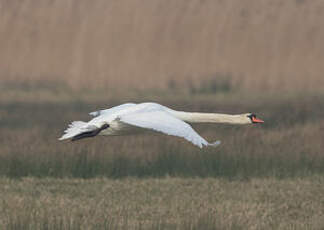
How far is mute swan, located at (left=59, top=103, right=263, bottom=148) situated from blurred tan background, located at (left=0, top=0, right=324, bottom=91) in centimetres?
936

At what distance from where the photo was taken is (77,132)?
7707mm

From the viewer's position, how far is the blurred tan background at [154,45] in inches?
711

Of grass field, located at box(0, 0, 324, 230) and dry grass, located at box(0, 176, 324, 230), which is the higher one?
grass field, located at box(0, 0, 324, 230)

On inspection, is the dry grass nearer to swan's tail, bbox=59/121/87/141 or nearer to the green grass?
the green grass

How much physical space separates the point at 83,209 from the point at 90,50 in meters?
10.7

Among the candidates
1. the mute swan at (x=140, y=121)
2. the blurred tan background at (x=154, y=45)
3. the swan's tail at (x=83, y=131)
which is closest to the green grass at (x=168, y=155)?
the mute swan at (x=140, y=121)

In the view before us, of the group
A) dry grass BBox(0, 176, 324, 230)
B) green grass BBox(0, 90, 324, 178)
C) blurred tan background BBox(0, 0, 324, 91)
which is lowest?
dry grass BBox(0, 176, 324, 230)

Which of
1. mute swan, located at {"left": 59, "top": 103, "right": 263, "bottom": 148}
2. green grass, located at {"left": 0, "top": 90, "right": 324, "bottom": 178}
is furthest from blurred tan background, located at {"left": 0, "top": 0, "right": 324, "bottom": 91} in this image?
mute swan, located at {"left": 59, "top": 103, "right": 263, "bottom": 148}

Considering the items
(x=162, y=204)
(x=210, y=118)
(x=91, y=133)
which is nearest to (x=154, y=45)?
(x=162, y=204)

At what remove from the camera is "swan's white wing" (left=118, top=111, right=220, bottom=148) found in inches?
277

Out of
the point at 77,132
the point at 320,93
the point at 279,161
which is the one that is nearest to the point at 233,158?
the point at 279,161

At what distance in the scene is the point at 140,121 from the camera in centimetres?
750

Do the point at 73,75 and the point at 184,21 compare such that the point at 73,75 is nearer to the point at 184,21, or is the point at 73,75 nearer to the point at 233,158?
the point at 184,21

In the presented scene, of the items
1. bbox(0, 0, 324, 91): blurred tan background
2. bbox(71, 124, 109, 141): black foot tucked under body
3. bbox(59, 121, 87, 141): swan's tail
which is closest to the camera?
bbox(59, 121, 87, 141): swan's tail
